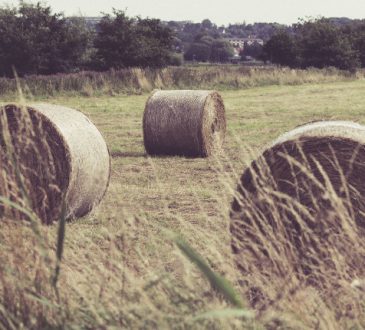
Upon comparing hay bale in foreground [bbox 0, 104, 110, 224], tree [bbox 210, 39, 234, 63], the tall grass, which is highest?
hay bale in foreground [bbox 0, 104, 110, 224]

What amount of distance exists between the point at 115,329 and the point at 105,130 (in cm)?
1415

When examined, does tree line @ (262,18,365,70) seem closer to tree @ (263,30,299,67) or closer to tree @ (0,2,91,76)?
tree @ (263,30,299,67)

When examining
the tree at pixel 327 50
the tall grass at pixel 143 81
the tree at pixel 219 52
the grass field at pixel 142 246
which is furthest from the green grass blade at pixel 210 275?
the tree at pixel 219 52

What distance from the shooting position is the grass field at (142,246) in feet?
11.9

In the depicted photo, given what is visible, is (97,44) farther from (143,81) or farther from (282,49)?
(282,49)

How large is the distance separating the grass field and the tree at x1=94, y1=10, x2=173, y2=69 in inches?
885

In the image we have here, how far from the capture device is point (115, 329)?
11.2 ft

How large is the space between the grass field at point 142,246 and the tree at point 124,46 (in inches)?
885

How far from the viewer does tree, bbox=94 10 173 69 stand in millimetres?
45219

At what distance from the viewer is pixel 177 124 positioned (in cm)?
1359

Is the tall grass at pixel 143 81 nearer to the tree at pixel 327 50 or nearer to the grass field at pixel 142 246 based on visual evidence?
the grass field at pixel 142 246

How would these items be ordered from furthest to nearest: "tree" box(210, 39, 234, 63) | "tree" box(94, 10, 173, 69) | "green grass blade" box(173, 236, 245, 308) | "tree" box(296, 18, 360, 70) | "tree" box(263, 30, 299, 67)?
"tree" box(210, 39, 234, 63) → "tree" box(263, 30, 299, 67) → "tree" box(296, 18, 360, 70) → "tree" box(94, 10, 173, 69) → "green grass blade" box(173, 236, 245, 308)

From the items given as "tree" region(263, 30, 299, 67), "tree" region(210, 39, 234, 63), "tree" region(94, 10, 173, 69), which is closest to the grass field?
"tree" region(94, 10, 173, 69)

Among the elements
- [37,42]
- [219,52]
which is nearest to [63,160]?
[37,42]
